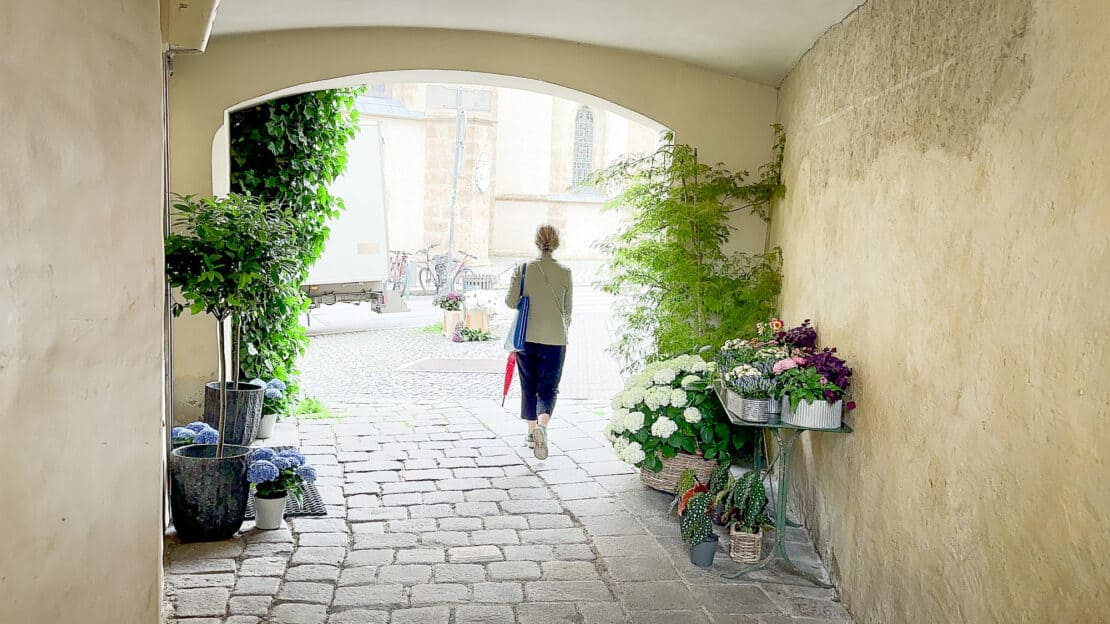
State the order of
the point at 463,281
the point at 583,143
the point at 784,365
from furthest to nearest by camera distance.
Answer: the point at 583,143 < the point at 463,281 < the point at 784,365

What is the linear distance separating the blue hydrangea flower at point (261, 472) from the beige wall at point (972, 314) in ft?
9.71

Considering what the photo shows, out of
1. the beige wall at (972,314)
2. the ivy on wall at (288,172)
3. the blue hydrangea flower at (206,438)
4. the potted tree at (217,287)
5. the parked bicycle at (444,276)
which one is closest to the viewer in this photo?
the beige wall at (972,314)

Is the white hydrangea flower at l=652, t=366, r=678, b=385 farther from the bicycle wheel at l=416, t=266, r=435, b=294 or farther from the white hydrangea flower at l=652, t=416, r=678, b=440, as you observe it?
the bicycle wheel at l=416, t=266, r=435, b=294

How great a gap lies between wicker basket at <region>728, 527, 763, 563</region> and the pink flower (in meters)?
0.88

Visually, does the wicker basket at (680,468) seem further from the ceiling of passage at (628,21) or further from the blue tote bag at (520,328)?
the ceiling of passage at (628,21)

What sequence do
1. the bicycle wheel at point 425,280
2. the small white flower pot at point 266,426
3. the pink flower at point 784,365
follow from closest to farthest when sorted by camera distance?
the pink flower at point 784,365 < the small white flower pot at point 266,426 < the bicycle wheel at point 425,280

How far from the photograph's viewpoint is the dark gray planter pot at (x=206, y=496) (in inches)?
205

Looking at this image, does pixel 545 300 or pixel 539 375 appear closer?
pixel 545 300

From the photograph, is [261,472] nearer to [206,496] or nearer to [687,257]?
[206,496]

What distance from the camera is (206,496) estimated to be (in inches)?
206

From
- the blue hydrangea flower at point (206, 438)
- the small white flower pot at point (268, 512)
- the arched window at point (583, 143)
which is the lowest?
the small white flower pot at point (268, 512)

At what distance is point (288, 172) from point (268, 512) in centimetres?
395

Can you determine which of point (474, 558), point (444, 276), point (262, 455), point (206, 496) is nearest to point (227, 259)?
point (262, 455)

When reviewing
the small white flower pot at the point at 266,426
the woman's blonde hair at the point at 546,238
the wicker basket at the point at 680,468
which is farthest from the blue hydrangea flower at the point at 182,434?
the woman's blonde hair at the point at 546,238
